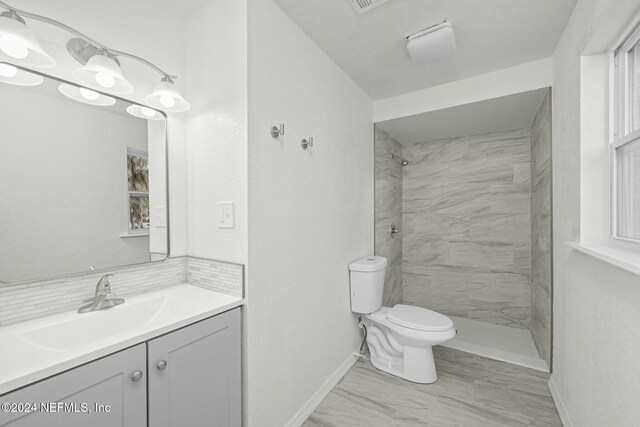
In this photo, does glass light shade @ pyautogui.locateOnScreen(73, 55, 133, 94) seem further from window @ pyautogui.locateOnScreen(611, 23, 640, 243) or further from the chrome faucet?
window @ pyautogui.locateOnScreen(611, 23, 640, 243)

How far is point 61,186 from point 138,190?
0.29 m

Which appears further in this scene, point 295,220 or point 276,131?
point 295,220

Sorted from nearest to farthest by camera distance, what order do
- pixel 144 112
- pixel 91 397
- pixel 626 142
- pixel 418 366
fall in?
pixel 91 397, pixel 626 142, pixel 144 112, pixel 418 366

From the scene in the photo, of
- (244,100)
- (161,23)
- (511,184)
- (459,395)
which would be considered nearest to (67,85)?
(161,23)

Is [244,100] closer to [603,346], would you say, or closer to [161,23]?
[161,23]

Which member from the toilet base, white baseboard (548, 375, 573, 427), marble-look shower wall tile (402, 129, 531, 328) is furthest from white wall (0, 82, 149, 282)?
marble-look shower wall tile (402, 129, 531, 328)

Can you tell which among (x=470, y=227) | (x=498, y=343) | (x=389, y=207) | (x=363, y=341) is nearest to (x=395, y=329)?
(x=363, y=341)

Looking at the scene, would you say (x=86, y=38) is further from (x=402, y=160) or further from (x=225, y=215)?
(x=402, y=160)

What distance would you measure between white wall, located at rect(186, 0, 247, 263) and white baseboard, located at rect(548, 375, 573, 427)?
1962 mm

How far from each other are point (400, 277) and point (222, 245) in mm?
2590

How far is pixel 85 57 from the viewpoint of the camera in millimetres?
1110

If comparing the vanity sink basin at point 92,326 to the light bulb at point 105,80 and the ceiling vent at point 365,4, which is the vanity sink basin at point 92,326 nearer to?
the light bulb at point 105,80

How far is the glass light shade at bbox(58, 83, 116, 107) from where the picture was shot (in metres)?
1.11

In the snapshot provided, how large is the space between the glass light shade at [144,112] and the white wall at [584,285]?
6.67 feet
